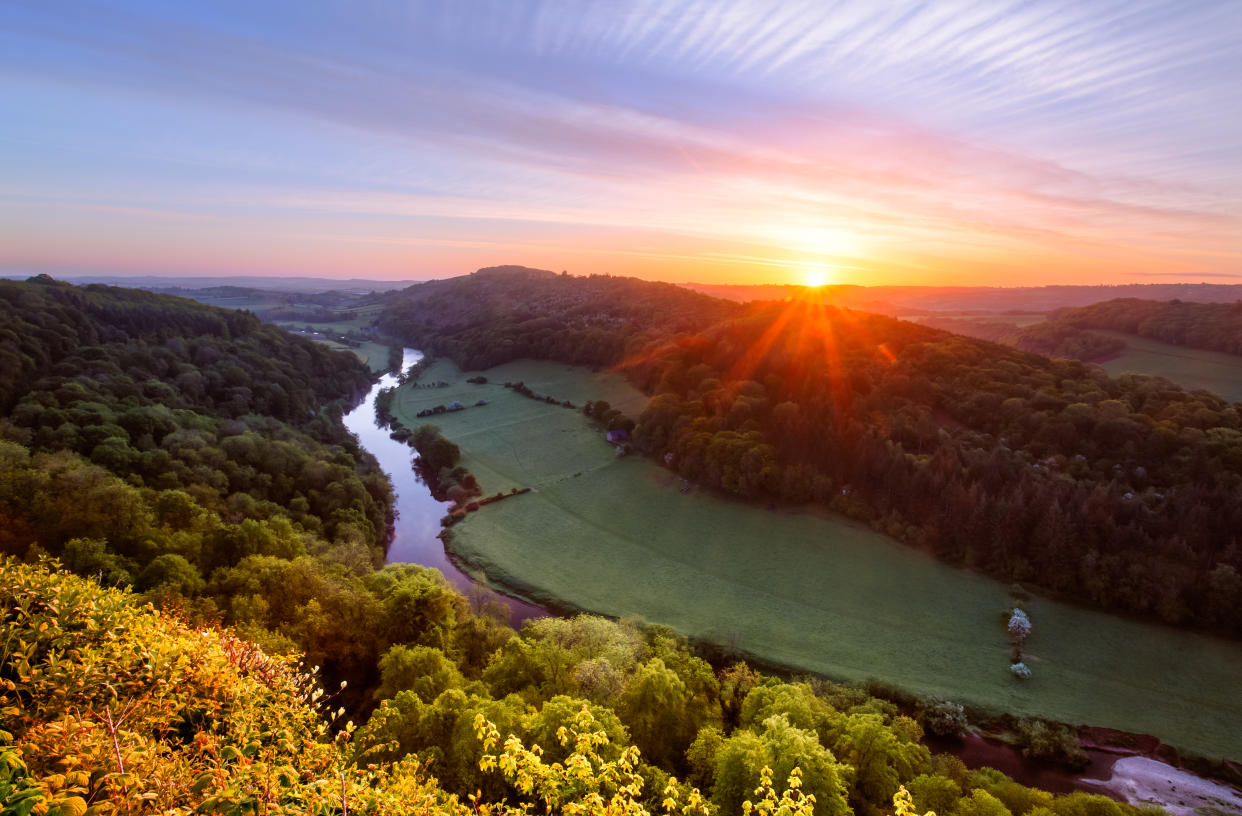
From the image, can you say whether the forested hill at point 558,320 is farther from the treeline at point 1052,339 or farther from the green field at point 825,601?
the treeline at point 1052,339

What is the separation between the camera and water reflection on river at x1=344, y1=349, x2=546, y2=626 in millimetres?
41375

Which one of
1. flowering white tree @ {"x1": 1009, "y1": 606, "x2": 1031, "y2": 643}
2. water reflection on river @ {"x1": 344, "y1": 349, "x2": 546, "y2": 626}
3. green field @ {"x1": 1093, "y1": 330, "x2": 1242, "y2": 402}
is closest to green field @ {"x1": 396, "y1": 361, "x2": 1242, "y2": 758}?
flowering white tree @ {"x1": 1009, "y1": 606, "x2": 1031, "y2": 643}

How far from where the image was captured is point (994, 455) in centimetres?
4581

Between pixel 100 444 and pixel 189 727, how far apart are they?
37.9 meters

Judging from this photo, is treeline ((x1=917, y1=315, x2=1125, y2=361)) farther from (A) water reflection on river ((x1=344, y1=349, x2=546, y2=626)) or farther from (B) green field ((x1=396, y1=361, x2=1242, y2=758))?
(A) water reflection on river ((x1=344, y1=349, x2=546, y2=626))

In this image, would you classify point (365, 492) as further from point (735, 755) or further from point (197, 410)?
point (735, 755)

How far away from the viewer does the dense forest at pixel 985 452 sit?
37750 millimetres

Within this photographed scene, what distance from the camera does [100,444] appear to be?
37.6 m

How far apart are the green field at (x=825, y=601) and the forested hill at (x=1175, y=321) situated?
61.5 metres

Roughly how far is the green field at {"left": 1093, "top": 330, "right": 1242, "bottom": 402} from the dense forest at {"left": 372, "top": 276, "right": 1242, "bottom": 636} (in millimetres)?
21130

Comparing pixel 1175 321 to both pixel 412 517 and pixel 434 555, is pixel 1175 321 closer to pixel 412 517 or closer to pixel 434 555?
pixel 434 555

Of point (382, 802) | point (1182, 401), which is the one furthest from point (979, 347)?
point (382, 802)

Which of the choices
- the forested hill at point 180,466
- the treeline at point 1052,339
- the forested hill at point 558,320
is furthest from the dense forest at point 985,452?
the forested hill at point 180,466

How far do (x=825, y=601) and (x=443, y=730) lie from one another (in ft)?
98.6
